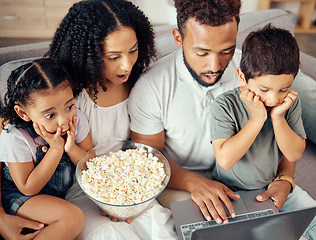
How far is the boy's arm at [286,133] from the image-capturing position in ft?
3.85

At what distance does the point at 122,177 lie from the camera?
51.8 inches

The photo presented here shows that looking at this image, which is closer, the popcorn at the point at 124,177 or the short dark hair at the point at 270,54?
the short dark hair at the point at 270,54

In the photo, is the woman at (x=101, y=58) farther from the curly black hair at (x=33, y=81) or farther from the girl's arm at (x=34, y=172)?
the girl's arm at (x=34, y=172)

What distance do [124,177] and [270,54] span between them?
0.70 m

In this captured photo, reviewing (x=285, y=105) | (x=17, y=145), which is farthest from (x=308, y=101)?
(x=17, y=145)

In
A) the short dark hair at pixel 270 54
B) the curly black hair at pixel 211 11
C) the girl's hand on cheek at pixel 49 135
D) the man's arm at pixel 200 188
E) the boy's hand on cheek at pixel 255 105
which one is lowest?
→ the man's arm at pixel 200 188

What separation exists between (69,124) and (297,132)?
35.1 inches

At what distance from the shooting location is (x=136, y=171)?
133 cm

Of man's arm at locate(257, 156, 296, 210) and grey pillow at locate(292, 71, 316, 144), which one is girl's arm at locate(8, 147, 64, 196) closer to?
man's arm at locate(257, 156, 296, 210)

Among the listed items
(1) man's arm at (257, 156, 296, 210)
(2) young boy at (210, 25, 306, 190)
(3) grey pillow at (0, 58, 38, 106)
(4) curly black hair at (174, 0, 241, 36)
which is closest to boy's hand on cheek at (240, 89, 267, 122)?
(2) young boy at (210, 25, 306, 190)

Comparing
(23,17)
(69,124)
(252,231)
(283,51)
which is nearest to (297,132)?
(283,51)

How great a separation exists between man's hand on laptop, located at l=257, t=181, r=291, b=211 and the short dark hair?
0.51 metres

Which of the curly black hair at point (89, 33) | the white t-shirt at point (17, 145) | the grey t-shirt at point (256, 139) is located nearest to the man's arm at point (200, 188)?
the grey t-shirt at point (256, 139)

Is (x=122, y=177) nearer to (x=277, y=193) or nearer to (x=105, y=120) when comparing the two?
(x=105, y=120)
